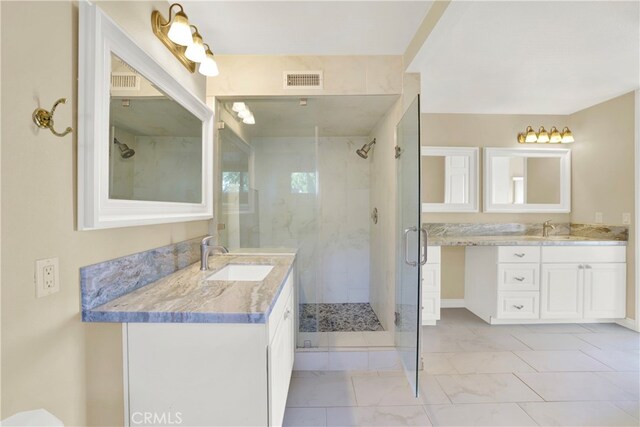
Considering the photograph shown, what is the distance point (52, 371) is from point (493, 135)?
13.8 feet

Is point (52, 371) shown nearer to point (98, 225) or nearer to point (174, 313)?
point (174, 313)

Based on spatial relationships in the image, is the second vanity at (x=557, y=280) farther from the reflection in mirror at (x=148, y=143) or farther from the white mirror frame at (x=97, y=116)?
the white mirror frame at (x=97, y=116)

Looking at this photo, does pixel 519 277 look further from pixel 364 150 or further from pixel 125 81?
pixel 125 81

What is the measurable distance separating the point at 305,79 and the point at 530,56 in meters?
1.76

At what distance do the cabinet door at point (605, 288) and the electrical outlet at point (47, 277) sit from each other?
13.4 feet

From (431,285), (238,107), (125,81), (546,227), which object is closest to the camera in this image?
(125,81)

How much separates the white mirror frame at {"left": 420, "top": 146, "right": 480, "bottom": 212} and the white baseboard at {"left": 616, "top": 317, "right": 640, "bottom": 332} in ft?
5.81

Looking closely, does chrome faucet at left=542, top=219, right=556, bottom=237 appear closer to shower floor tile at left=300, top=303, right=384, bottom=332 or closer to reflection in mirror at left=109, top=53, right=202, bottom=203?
shower floor tile at left=300, top=303, right=384, bottom=332

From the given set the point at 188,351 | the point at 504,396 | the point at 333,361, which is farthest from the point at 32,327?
the point at 504,396

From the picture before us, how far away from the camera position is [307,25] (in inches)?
73.8

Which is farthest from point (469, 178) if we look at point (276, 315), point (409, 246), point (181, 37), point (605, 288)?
point (181, 37)

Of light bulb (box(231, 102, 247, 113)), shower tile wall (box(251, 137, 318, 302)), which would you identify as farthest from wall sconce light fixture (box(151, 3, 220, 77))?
shower tile wall (box(251, 137, 318, 302))

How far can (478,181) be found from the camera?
135 inches

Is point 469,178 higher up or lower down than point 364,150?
lower down
